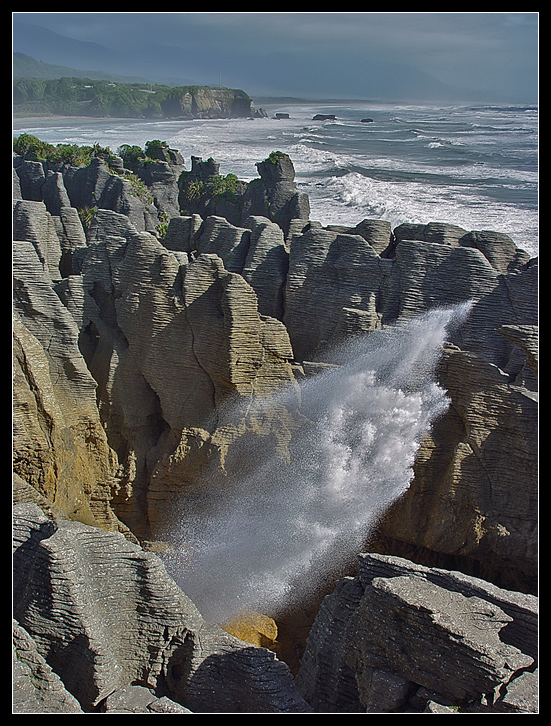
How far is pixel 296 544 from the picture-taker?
27.9 feet

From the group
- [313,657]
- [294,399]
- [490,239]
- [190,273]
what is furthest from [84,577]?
[490,239]

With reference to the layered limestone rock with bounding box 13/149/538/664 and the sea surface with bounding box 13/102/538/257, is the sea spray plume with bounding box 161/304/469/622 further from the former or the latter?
the sea surface with bounding box 13/102/538/257

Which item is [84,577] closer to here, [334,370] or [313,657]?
[313,657]

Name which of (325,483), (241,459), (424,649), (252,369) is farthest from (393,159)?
(424,649)

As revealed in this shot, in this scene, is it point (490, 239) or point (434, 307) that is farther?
point (490, 239)

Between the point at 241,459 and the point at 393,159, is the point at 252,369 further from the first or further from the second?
the point at 393,159

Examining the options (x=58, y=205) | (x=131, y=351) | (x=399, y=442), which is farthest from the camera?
(x=58, y=205)

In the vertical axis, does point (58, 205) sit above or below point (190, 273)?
above

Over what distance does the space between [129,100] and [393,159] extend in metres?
57.6

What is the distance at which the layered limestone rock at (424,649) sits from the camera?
4863 mm

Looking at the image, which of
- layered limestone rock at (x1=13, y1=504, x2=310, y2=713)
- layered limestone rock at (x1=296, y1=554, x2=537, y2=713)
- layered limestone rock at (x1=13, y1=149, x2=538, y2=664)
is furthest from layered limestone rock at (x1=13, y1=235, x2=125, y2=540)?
layered limestone rock at (x1=296, y1=554, x2=537, y2=713)

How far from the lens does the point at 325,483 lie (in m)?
8.57

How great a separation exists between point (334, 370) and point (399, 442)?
4.36ft

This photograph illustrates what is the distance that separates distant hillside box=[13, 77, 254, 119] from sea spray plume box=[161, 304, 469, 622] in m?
95.7
